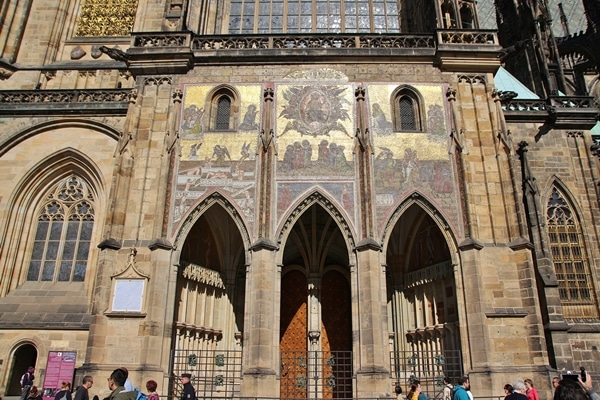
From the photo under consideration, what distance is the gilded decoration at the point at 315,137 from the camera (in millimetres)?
12352

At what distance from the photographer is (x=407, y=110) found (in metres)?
13.5

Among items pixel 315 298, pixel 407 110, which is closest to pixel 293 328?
pixel 315 298

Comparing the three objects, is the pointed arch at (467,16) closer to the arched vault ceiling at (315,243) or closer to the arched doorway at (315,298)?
the arched vault ceiling at (315,243)

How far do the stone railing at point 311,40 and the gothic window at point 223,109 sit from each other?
1406mm

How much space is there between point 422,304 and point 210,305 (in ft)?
17.9

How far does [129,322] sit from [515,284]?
8796 mm

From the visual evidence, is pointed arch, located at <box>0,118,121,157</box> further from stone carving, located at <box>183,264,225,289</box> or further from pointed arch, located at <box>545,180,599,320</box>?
pointed arch, located at <box>545,180,599,320</box>

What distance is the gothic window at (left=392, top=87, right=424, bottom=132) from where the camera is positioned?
1317 centimetres

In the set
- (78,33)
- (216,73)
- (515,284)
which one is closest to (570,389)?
(515,284)

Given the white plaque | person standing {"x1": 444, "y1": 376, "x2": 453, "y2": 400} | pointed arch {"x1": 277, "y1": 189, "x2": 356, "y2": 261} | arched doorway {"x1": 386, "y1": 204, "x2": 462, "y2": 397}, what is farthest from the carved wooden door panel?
person standing {"x1": 444, "y1": 376, "x2": 453, "y2": 400}

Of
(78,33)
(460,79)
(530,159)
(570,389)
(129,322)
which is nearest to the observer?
(570,389)

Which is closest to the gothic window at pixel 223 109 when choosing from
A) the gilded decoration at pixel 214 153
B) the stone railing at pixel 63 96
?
the gilded decoration at pixel 214 153

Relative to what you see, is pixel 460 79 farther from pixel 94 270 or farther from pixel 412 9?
pixel 94 270

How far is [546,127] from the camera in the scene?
50.8ft
